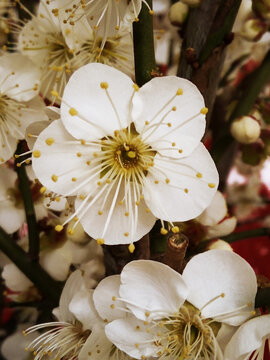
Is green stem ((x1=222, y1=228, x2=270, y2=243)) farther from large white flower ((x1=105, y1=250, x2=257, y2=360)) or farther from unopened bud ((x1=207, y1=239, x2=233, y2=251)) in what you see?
large white flower ((x1=105, y1=250, x2=257, y2=360))

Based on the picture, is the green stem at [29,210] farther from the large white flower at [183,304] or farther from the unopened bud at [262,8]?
the unopened bud at [262,8]

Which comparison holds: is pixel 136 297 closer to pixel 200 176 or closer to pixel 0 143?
pixel 200 176

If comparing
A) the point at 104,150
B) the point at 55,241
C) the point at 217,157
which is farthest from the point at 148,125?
the point at 55,241

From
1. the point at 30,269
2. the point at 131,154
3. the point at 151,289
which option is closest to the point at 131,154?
the point at 131,154


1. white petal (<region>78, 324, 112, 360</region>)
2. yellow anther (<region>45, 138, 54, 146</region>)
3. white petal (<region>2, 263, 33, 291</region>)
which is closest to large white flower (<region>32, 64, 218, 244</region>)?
yellow anther (<region>45, 138, 54, 146</region>)

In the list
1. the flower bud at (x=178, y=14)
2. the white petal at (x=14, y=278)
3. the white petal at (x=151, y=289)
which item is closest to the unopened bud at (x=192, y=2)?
the flower bud at (x=178, y=14)

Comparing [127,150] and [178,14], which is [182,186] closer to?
[127,150]
